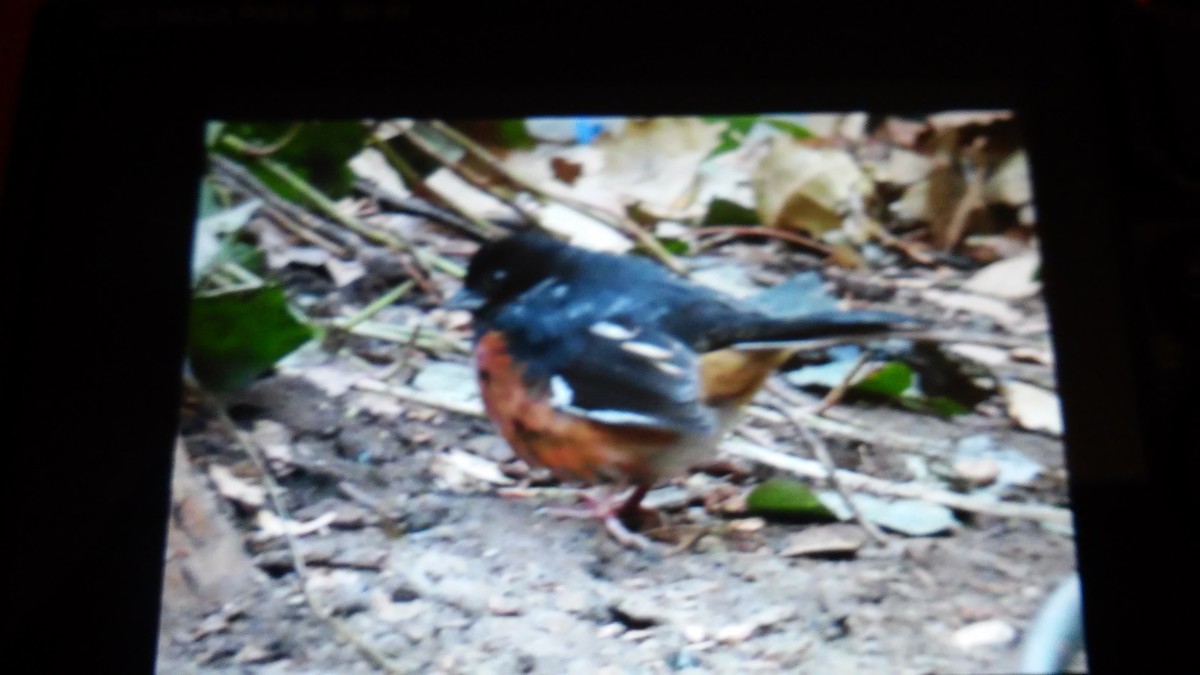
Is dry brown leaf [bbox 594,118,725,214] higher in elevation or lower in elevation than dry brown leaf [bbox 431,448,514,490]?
higher

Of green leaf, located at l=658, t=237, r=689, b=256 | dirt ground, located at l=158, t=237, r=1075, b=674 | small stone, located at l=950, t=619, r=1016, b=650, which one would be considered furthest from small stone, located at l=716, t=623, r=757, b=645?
green leaf, located at l=658, t=237, r=689, b=256

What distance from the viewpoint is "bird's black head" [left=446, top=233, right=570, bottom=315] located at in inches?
23.5

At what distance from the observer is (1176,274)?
1.95 ft

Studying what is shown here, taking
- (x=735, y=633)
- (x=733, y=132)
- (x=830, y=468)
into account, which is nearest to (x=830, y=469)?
(x=830, y=468)

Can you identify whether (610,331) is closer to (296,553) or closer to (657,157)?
(657,157)

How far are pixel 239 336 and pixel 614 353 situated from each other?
0.70 feet

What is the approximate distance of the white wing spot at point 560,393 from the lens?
1.94ft

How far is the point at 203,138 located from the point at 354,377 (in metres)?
0.18

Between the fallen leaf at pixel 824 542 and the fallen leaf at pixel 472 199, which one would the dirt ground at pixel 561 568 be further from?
the fallen leaf at pixel 472 199

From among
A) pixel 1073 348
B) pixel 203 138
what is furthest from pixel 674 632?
pixel 203 138

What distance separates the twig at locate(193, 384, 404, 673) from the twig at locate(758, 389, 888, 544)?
0.81ft

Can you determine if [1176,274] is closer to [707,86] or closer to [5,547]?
[707,86]

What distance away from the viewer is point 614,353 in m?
0.59

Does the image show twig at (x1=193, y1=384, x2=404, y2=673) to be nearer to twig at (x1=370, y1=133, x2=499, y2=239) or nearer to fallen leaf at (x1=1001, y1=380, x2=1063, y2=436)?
twig at (x1=370, y1=133, x2=499, y2=239)
